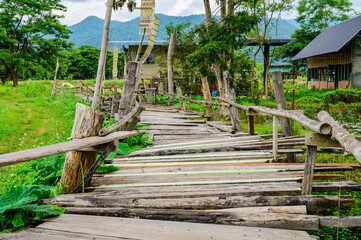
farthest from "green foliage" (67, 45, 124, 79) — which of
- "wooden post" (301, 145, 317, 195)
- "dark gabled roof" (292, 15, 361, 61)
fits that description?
"wooden post" (301, 145, 317, 195)

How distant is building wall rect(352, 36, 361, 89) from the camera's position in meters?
19.5

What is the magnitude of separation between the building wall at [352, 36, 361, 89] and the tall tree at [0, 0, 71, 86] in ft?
72.2

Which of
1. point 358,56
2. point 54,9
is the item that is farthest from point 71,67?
point 358,56

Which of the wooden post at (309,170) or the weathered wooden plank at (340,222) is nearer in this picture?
the weathered wooden plank at (340,222)

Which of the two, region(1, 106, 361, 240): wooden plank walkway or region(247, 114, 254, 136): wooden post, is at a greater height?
region(247, 114, 254, 136): wooden post

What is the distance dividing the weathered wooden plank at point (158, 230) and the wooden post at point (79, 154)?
0.74 metres

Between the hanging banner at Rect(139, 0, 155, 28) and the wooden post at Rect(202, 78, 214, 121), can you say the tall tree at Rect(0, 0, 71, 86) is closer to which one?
the hanging banner at Rect(139, 0, 155, 28)

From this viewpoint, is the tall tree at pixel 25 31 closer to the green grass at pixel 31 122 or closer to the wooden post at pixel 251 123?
the green grass at pixel 31 122

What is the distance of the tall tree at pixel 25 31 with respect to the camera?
985 inches

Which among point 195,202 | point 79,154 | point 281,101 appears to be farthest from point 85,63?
point 195,202

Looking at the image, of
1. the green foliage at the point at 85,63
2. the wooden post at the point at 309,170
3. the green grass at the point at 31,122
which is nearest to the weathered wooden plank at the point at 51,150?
the wooden post at the point at 309,170

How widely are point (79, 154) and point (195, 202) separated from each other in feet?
4.35

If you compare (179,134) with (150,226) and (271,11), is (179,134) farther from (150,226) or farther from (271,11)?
(271,11)

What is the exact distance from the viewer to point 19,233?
2402mm
